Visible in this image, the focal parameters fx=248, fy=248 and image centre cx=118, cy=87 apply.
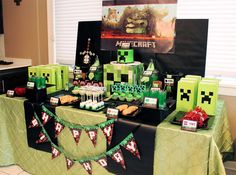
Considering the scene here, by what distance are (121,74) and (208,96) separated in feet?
2.30

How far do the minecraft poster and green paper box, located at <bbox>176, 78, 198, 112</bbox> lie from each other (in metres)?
0.61

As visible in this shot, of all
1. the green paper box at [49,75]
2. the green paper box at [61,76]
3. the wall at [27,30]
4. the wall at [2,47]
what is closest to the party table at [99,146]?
the green paper box at [49,75]

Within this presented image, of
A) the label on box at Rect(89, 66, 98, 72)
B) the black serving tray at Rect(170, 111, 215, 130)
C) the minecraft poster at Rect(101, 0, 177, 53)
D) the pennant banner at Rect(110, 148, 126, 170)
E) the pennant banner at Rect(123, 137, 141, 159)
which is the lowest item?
the pennant banner at Rect(110, 148, 126, 170)

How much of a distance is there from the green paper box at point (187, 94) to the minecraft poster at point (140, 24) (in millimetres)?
609

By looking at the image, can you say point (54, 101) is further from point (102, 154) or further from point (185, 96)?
point (185, 96)

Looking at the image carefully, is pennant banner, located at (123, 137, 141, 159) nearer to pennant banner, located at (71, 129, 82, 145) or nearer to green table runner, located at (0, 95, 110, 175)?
green table runner, located at (0, 95, 110, 175)

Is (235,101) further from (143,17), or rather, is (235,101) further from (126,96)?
(143,17)

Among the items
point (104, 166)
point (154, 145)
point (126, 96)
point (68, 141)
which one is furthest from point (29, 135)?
point (154, 145)

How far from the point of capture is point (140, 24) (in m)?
2.26

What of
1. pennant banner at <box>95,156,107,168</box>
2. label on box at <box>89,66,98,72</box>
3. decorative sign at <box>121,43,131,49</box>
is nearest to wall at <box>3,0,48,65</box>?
label on box at <box>89,66,98,72</box>

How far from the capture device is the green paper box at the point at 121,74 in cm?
196

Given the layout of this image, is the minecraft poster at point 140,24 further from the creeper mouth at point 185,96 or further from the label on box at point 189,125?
the label on box at point 189,125

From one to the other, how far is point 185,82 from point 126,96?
480mm

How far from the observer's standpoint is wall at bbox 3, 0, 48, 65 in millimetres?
2986
